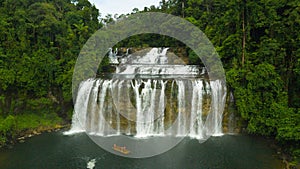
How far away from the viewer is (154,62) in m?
22.0

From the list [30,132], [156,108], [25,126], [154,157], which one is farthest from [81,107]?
[154,157]

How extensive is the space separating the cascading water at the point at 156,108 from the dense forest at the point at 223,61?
1555mm

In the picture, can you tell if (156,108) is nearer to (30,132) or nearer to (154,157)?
(154,157)

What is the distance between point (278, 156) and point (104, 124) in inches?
351

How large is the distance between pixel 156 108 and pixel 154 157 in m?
3.59

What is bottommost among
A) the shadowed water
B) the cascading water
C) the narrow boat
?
the shadowed water

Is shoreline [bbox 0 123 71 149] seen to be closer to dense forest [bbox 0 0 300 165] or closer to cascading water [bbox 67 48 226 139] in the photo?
dense forest [bbox 0 0 300 165]

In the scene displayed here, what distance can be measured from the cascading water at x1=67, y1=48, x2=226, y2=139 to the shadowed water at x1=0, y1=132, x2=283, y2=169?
115 cm

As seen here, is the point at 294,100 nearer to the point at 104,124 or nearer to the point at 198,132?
the point at 198,132

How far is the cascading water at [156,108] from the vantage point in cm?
1437

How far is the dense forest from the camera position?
12.6 m

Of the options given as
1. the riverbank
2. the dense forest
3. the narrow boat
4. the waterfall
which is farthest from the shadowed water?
the waterfall

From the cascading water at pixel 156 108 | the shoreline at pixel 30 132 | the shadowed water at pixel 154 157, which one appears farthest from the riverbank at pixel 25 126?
the cascading water at pixel 156 108

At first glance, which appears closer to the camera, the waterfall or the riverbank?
the riverbank
